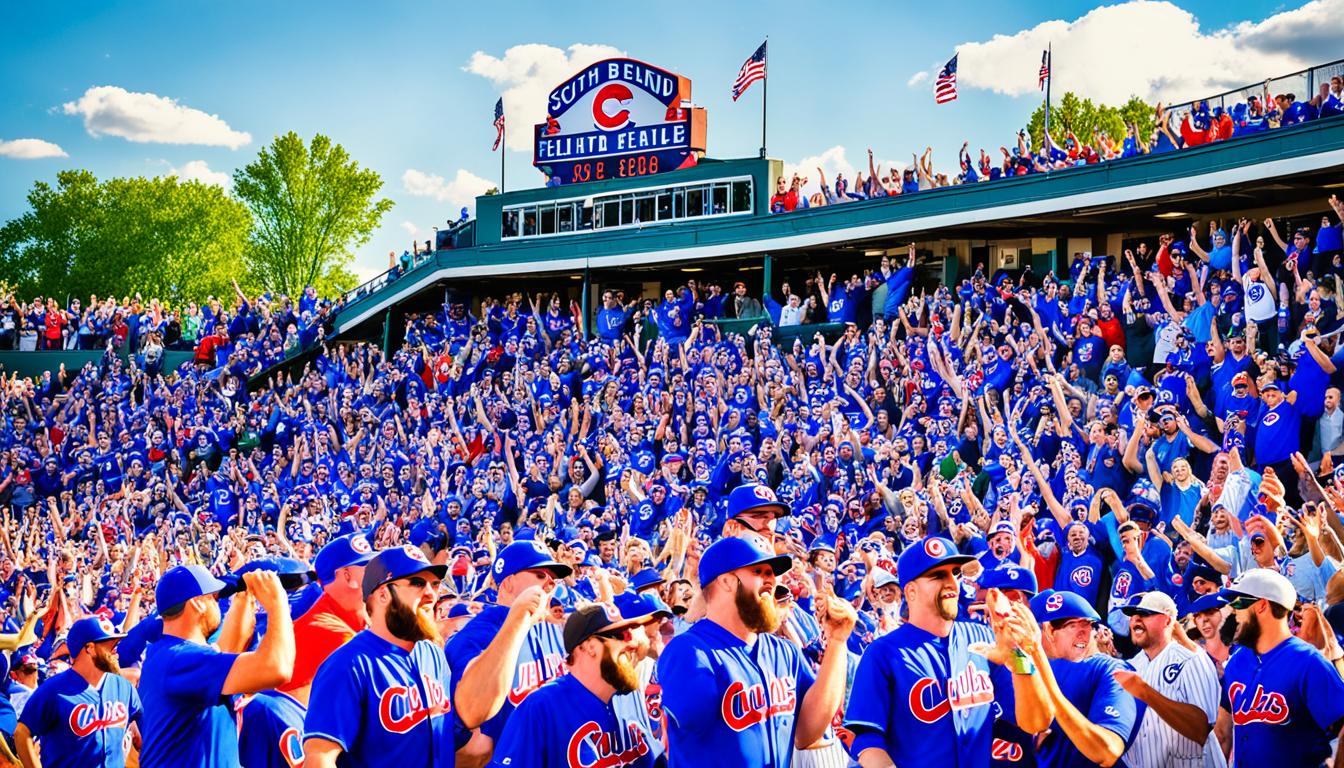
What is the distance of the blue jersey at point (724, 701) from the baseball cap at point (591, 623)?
0.22m

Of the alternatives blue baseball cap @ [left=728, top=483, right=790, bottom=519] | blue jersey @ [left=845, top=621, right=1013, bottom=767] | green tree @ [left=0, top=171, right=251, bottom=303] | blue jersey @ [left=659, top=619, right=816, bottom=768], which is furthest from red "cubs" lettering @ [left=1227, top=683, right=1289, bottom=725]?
green tree @ [left=0, top=171, right=251, bottom=303]

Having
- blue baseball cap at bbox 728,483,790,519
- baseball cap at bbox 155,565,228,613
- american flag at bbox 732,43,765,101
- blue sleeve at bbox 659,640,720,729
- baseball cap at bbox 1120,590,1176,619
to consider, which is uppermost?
american flag at bbox 732,43,765,101

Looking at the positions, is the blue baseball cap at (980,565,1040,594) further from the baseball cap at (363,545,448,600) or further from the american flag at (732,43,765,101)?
the american flag at (732,43,765,101)

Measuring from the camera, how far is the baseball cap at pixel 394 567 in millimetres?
5609

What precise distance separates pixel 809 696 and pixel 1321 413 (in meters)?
9.59

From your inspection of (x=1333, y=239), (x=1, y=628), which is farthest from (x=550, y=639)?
(x=1333, y=239)

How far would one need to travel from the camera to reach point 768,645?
559cm

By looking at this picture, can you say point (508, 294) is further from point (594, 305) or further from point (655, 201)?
point (655, 201)

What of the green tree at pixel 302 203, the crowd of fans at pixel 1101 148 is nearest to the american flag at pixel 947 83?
the crowd of fans at pixel 1101 148

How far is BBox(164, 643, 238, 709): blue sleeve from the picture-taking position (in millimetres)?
5766

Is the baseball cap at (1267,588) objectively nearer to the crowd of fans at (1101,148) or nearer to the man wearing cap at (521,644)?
the man wearing cap at (521,644)

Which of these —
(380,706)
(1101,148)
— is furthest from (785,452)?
(380,706)

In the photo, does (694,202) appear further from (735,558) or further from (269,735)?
(735,558)

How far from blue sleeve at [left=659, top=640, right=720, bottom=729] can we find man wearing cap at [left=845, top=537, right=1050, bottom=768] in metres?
0.70
